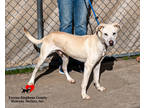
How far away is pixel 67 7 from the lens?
3697 mm

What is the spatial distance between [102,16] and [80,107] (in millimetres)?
2387

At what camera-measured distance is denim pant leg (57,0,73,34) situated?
368 centimetres

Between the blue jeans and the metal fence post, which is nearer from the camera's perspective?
the blue jeans

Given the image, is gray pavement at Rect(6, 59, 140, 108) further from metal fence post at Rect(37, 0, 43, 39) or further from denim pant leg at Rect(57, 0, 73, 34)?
denim pant leg at Rect(57, 0, 73, 34)

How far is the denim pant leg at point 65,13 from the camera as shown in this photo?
12.1 feet

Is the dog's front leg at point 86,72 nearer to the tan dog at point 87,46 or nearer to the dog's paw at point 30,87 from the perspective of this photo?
the tan dog at point 87,46

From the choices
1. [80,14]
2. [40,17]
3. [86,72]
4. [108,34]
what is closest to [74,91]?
[86,72]

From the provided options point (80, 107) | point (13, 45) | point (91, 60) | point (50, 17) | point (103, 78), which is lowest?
point (80, 107)

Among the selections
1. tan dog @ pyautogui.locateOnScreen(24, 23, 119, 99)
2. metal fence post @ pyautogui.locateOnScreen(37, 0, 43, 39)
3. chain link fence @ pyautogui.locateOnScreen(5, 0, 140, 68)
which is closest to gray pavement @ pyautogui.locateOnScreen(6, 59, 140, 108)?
tan dog @ pyautogui.locateOnScreen(24, 23, 119, 99)

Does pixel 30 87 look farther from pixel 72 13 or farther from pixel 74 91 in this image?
pixel 72 13

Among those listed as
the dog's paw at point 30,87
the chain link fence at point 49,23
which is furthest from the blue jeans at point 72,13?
the dog's paw at point 30,87

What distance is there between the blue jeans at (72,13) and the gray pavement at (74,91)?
0.98 meters

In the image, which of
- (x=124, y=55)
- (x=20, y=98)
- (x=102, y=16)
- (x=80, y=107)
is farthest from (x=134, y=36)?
(x=20, y=98)

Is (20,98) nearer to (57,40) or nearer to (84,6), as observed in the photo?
(57,40)
